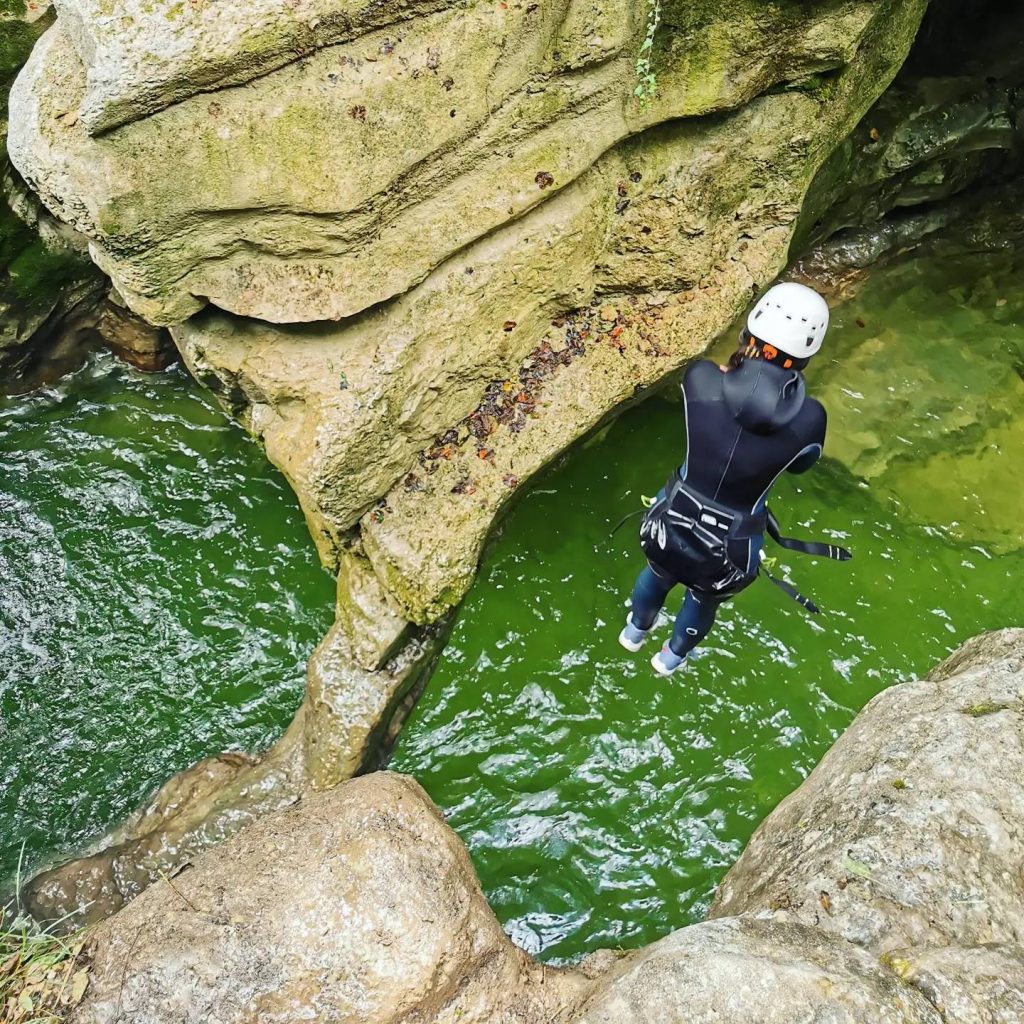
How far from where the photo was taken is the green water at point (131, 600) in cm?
436

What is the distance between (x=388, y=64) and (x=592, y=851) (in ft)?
12.0

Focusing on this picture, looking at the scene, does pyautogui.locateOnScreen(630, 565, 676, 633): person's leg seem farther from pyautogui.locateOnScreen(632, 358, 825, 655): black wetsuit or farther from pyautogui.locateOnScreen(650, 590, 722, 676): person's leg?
pyautogui.locateOnScreen(632, 358, 825, 655): black wetsuit

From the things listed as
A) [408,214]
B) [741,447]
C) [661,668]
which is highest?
[408,214]

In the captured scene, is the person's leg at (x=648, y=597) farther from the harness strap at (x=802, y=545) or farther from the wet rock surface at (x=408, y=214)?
the wet rock surface at (x=408, y=214)

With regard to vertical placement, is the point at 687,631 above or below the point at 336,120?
below

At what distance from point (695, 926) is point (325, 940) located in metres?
1.19

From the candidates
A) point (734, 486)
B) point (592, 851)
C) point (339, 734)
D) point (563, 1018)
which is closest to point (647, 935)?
point (592, 851)

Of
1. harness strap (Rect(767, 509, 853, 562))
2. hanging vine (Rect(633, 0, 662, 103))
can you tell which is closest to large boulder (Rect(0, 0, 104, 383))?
hanging vine (Rect(633, 0, 662, 103))

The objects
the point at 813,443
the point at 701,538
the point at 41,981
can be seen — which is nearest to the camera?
the point at 41,981

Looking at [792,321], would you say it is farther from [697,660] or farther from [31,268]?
[31,268]

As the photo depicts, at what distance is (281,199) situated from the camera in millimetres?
3430

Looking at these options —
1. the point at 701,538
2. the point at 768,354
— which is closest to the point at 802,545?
the point at 701,538

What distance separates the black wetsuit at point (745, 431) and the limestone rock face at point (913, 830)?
3.01 feet

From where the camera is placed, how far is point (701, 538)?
3.50 metres
